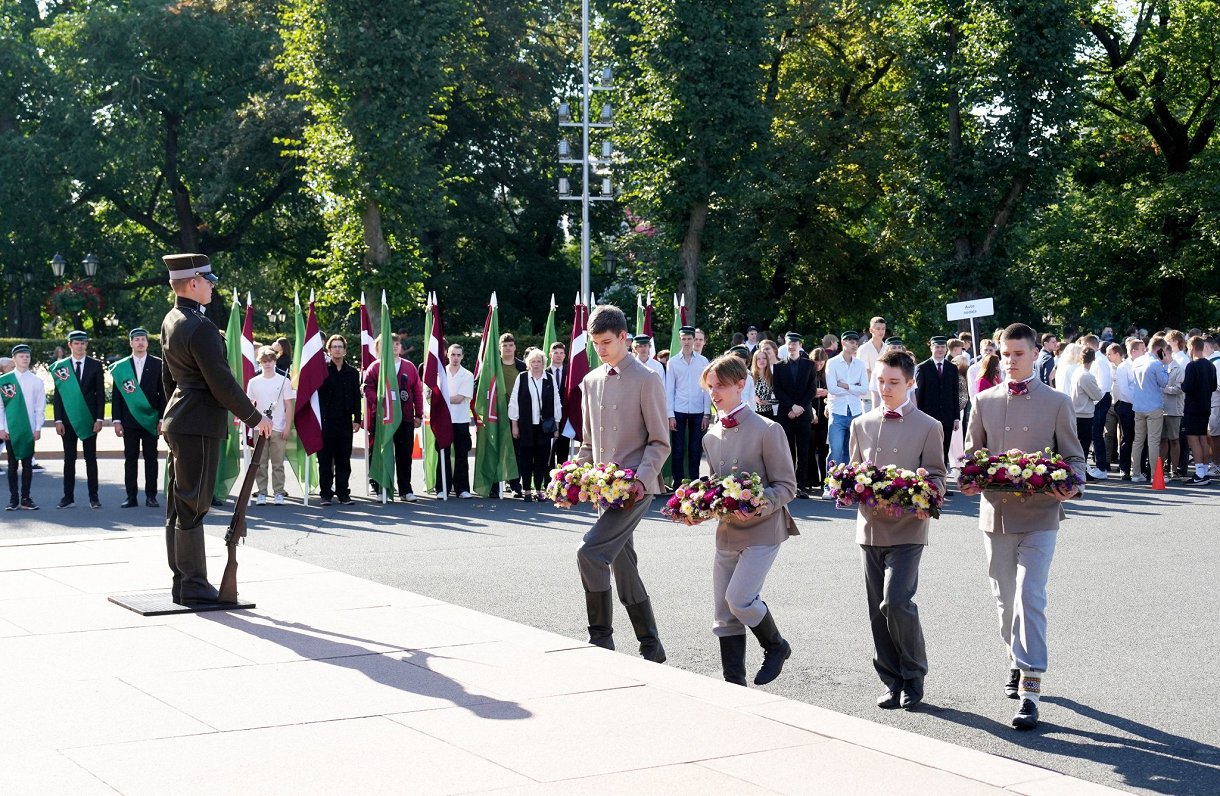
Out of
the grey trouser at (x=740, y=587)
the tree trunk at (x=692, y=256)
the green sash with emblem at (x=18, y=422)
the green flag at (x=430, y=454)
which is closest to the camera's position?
the grey trouser at (x=740, y=587)

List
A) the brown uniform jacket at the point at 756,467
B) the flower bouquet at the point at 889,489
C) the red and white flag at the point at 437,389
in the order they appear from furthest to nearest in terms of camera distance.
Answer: the red and white flag at the point at 437,389 < the brown uniform jacket at the point at 756,467 < the flower bouquet at the point at 889,489

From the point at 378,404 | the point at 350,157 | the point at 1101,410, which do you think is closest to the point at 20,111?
the point at 350,157

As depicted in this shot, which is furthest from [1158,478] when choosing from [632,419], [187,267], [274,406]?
[187,267]

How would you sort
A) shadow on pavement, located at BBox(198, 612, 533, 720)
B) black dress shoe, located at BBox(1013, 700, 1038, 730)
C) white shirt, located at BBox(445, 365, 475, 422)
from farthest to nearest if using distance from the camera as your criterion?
white shirt, located at BBox(445, 365, 475, 422)
black dress shoe, located at BBox(1013, 700, 1038, 730)
shadow on pavement, located at BBox(198, 612, 533, 720)

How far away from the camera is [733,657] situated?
7.42 m

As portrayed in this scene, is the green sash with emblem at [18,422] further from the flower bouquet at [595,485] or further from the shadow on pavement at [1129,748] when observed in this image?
the shadow on pavement at [1129,748]

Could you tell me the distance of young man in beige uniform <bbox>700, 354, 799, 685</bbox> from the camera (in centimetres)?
725

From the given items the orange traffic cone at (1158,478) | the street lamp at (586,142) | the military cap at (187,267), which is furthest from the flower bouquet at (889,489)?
the street lamp at (586,142)

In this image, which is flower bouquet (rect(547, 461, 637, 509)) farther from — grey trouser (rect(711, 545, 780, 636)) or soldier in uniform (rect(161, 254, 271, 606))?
soldier in uniform (rect(161, 254, 271, 606))

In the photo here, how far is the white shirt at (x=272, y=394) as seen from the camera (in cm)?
1748

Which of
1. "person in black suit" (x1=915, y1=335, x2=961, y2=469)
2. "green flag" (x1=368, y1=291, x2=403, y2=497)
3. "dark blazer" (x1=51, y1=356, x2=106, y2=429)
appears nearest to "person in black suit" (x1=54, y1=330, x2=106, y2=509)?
"dark blazer" (x1=51, y1=356, x2=106, y2=429)

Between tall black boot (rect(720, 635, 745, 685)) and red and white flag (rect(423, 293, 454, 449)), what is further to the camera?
red and white flag (rect(423, 293, 454, 449))

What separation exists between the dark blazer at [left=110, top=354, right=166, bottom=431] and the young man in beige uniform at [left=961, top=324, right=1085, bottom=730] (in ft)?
39.1

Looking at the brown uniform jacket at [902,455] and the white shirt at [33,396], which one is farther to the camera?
the white shirt at [33,396]
